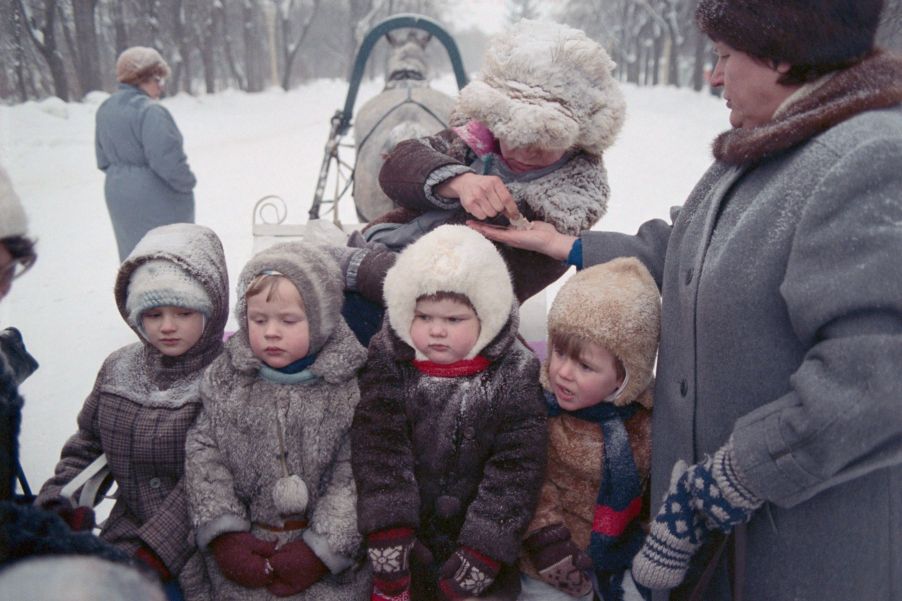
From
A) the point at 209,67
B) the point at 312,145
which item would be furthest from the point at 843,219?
the point at 209,67

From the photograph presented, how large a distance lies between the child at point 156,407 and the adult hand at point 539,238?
921 mm

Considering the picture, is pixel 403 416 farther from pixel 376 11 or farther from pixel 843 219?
pixel 376 11

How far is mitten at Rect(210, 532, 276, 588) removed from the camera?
184 cm

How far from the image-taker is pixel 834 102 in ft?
4.17

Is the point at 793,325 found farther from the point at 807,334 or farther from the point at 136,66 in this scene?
the point at 136,66

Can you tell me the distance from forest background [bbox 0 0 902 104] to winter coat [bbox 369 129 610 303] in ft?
3.02

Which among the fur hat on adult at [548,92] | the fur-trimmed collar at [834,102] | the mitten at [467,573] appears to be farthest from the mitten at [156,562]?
the fur-trimmed collar at [834,102]

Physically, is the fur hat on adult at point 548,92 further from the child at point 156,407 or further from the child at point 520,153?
the child at point 156,407

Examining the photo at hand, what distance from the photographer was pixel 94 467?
6.56 feet

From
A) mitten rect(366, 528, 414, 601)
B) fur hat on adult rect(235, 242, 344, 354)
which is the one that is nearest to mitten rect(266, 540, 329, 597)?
mitten rect(366, 528, 414, 601)

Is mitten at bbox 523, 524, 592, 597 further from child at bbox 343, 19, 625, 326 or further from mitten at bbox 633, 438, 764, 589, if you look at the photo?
child at bbox 343, 19, 625, 326

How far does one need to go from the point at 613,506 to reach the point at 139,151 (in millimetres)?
4532

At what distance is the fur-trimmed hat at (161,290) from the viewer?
1974 millimetres

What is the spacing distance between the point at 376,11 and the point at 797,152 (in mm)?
29860
